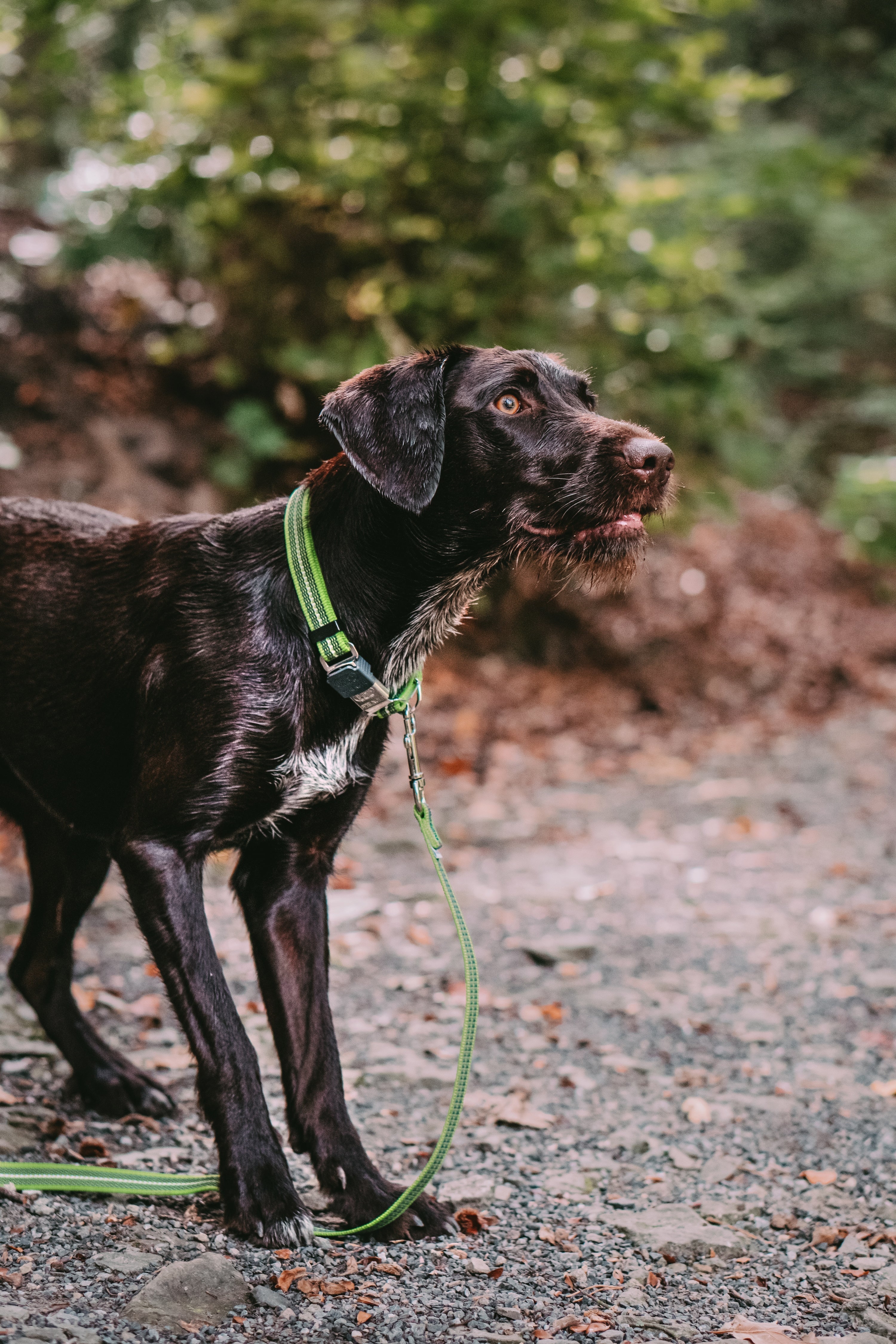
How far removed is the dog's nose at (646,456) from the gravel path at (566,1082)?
6.28 feet

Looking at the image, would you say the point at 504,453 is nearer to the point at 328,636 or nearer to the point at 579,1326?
the point at 328,636

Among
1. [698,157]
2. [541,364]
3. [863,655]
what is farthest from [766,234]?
[541,364]

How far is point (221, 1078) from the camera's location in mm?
2607

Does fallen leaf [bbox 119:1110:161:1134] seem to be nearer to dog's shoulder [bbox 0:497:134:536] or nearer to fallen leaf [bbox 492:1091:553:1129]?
fallen leaf [bbox 492:1091:553:1129]

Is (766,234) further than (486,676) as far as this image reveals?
Yes

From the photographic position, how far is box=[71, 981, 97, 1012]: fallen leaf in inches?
166

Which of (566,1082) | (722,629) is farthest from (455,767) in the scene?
(722,629)

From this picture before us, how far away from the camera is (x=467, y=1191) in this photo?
3.07 m

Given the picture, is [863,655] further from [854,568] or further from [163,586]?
[163,586]

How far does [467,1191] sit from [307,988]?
0.72 m

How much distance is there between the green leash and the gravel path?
0.18 feet

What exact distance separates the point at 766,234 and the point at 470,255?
8.50m

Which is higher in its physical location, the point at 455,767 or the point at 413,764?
the point at 413,764

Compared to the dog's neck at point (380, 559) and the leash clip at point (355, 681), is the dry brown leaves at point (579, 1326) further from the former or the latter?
the dog's neck at point (380, 559)
